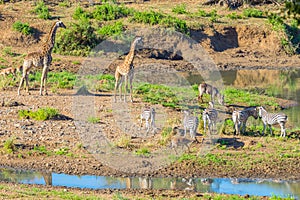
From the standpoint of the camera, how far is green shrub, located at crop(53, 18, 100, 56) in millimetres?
32125

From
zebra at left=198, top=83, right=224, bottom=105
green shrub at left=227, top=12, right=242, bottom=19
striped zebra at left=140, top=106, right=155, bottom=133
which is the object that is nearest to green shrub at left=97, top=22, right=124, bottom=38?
green shrub at left=227, top=12, right=242, bottom=19

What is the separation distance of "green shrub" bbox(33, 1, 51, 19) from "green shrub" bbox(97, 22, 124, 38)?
2569mm

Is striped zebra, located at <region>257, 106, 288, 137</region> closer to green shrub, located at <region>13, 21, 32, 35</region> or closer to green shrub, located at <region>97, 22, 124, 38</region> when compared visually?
green shrub, located at <region>97, 22, 124, 38</region>

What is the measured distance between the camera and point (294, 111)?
2481 centimetres

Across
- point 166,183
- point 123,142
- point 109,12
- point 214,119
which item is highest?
point 109,12

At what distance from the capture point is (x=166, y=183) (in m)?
17.2

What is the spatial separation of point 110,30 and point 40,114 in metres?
13.4

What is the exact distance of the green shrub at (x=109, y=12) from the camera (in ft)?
116

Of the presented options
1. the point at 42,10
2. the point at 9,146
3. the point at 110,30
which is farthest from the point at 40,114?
the point at 42,10

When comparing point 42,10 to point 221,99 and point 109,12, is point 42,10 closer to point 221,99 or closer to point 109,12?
point 109,12

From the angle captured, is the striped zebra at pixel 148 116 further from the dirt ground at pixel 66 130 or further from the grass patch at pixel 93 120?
the grass patch at pixel 93 120

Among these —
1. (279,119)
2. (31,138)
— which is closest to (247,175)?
(279,119)

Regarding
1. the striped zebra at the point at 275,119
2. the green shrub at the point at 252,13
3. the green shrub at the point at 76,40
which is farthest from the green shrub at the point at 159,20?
the striped zebra at the point at 275,119

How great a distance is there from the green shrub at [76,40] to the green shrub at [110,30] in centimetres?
102
